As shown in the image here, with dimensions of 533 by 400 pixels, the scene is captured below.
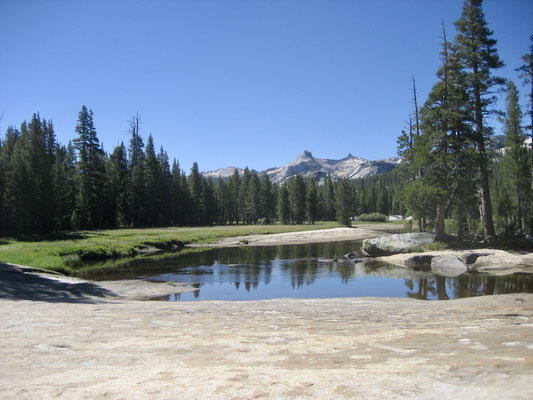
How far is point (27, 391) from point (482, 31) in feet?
117

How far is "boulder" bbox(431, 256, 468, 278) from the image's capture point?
76.4 feet

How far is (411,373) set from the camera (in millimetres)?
4609

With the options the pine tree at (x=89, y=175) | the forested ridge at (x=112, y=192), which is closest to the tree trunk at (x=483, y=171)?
the forested ridge at (x=112, y=192)

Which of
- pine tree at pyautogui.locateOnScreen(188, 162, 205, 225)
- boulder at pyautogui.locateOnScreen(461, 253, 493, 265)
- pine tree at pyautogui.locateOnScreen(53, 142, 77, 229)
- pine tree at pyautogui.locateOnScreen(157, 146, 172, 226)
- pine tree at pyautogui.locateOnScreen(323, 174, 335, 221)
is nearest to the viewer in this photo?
boulder at pyautogui.locateOnScreen(461, 253, 493, 265)

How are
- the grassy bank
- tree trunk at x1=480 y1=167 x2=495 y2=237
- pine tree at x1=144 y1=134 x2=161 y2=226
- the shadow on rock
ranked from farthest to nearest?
1. pine tree at x1=144 y1=134 x2=161 y2=226
2. tree trunk at x1=480 y1=167 x2=495 y2=237
3. the grassy bank
4. the shadow on rock

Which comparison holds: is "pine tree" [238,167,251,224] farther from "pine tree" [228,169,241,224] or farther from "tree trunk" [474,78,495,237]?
"tree trunk" [474,78,495,237]

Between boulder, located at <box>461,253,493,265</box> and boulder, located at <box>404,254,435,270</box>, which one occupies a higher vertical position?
boulder, located at <box>461,253,493,265</box>

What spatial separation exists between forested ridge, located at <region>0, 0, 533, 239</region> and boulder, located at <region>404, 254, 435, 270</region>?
4.34 metres

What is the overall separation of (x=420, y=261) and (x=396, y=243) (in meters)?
5.41

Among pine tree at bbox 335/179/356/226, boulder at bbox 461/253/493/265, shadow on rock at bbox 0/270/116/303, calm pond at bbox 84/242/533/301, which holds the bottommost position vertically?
calm pond at bbox 84/242/533/301

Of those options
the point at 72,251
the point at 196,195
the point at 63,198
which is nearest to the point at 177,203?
the point at 196,195

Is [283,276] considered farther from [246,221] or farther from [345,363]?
[246,221]

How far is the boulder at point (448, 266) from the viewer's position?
23277 millimetres

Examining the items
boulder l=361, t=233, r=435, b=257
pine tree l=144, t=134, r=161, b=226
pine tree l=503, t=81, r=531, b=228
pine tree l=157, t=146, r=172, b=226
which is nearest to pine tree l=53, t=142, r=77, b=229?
pine tree l=144, t=134, r=161, b=226
